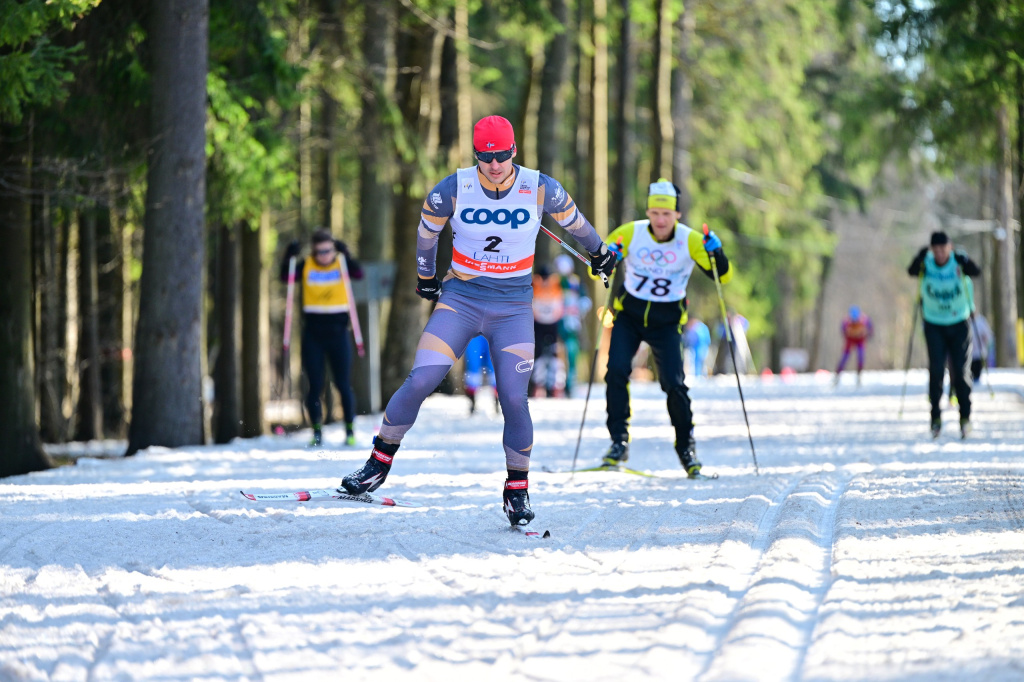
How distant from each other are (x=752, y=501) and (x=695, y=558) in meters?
2.19

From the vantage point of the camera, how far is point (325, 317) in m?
12.9

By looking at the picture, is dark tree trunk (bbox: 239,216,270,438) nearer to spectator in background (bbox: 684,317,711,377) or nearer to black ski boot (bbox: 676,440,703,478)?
black ski boot (bbox: 676,440,703,478)

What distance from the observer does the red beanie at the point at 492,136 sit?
23.3 feet

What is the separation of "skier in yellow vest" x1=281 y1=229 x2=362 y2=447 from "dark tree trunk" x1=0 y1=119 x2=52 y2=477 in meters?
2.54

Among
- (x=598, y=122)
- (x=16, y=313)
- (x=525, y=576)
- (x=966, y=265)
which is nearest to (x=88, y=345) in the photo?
(x=598, y=122)

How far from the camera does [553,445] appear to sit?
43.2ft

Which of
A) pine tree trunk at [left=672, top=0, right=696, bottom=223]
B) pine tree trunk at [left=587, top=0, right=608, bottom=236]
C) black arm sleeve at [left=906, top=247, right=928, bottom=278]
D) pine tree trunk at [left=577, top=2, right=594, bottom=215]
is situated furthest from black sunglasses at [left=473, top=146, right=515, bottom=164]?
pine tree trunk at [left=577, top=2, right=594, bottom=215]

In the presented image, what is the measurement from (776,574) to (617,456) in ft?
16.3

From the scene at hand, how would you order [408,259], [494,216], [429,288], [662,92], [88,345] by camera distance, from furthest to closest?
[662,92] < [88,345] < [408,259] < [429,288] < [494,216]

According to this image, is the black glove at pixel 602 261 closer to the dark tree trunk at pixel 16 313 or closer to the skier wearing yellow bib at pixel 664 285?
the skier wearing yellow bib at pixel 664 285

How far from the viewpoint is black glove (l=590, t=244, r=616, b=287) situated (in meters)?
7.79

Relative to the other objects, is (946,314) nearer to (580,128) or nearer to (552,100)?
(552,100)

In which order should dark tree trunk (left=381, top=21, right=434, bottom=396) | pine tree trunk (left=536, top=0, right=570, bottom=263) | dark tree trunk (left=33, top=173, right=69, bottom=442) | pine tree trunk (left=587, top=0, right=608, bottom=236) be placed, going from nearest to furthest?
dark tree trunk (left=33, top=173, right=69, bottom=442), dark tree trunk (left=381, top=21, right=434, bottom=396), pine tree trunk (left=536, top=0, right=570, bottom=263), pine tree trunk (left=587, top=0, right=608, bottom=236)

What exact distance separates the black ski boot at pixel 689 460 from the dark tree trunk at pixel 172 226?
5695 millimetres
